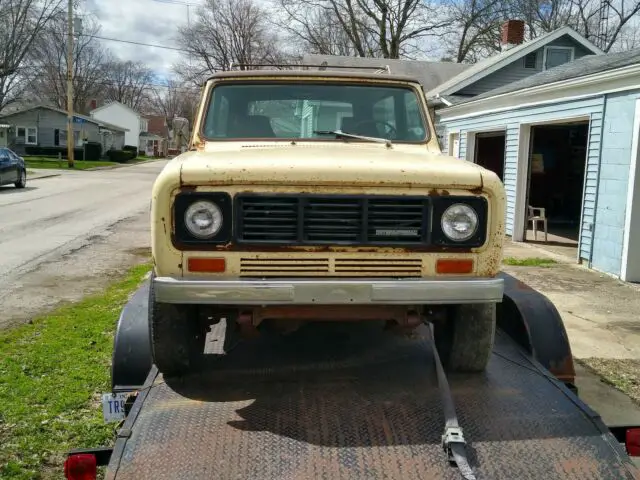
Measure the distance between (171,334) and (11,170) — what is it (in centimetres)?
2183

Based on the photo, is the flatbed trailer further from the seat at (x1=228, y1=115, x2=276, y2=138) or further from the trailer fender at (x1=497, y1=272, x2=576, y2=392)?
the seat at (x1=228, y1=115, x2=276, y2=138)

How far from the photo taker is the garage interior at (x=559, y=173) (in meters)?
16.8

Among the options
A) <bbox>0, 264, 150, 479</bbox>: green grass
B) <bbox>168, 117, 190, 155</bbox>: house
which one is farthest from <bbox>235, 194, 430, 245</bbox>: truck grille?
<bbox>0, 264, 150, 479</bbox>: green grass

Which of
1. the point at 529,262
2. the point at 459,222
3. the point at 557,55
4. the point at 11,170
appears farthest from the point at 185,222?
the point at 557,55

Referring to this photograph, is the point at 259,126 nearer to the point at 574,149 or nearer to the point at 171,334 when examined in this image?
the point at 171,334

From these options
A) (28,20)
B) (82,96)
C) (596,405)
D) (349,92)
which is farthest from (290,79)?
(82,96)

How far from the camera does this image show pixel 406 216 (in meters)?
3.14

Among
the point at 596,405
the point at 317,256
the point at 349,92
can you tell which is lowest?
the point at 596,405

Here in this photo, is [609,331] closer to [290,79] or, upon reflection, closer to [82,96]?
[290,79]

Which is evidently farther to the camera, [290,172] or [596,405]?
[596,405]

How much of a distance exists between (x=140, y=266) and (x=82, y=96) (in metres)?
75.4

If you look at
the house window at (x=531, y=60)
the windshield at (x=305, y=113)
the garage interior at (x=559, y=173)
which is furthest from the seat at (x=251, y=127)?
the house window at (x=531, y=60)

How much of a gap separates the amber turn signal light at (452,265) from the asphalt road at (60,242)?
508cm

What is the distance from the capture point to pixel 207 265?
3.09m
